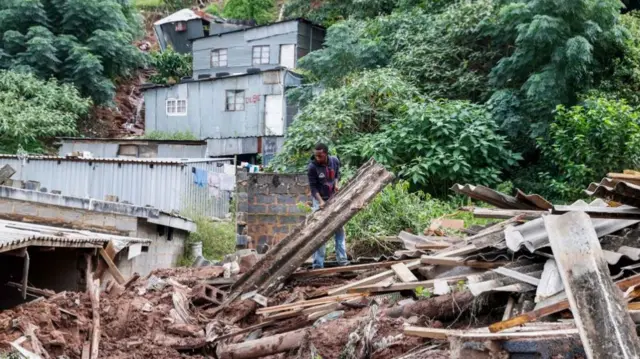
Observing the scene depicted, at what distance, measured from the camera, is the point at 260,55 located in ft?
104

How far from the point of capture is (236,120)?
28.3m

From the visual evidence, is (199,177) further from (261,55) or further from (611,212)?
(611,212)

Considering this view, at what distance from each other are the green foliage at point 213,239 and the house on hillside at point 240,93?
8939 mm

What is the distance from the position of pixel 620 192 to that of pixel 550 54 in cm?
1233

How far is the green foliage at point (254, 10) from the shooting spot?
3844 cm

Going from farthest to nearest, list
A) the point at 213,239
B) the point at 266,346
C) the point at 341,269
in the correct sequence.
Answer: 1. the point at 213,239
2. the point at 341,269
3. the point at 266,346

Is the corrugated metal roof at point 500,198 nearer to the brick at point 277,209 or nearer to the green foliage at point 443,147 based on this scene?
the brick at point 277,209

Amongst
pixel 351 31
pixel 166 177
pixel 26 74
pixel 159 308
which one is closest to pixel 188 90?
pixel 26 74

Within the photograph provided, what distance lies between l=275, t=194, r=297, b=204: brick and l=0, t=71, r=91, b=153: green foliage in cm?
1629

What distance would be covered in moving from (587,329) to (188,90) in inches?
1060

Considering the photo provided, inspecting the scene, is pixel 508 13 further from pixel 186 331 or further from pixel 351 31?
pixel 186 331

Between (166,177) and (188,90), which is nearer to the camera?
(166,177)

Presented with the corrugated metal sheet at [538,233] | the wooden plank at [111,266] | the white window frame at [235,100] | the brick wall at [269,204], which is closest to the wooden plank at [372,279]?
the corrugated metal sheet at [538,233]

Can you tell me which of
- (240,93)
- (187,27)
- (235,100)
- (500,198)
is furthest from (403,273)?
(187,27)
